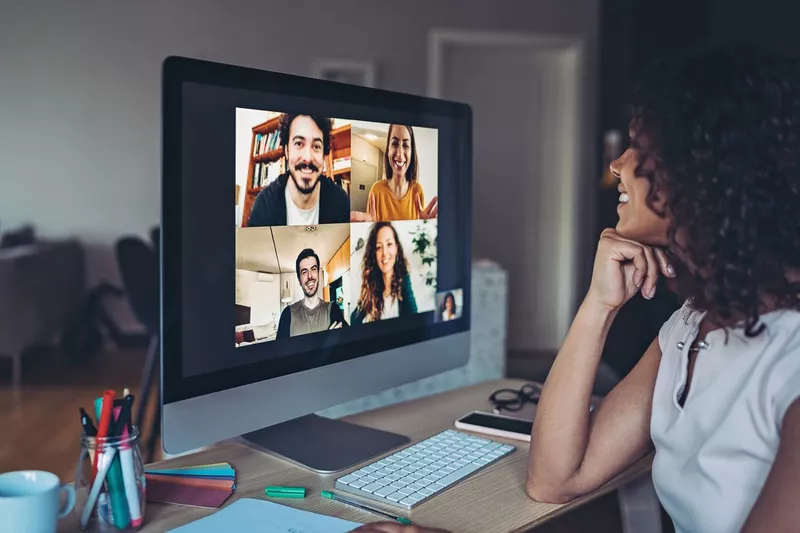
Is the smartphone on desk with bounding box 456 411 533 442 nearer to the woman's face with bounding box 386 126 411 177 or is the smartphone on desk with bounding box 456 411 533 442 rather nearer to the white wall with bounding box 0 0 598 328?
the woman's face with bounding box 386 126 411 177

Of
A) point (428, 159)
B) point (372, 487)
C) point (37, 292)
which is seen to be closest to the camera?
point (372, 487)

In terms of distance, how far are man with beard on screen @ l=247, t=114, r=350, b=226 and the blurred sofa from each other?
4010 mm

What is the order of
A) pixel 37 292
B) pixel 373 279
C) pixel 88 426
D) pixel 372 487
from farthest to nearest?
pixel 37 292 < pixel 373 279 < pixel 372 487 < pixel 88 426

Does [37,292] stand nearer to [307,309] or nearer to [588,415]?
[307,309]

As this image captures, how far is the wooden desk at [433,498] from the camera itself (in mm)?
895

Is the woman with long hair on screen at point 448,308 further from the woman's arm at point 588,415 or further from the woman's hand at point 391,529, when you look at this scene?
the woman's hand at point 391,529

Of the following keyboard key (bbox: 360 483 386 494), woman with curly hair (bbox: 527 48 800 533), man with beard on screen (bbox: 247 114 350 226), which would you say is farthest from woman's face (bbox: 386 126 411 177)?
keyboard key (bbox: 360 483 386 494)

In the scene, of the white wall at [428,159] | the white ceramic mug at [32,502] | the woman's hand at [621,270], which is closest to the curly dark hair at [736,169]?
the woman's hand at [621,270]

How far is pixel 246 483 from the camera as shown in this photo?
0.99 meters

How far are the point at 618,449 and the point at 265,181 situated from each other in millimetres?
569

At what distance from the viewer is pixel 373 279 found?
46.9 inches

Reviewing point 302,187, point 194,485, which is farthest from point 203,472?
point 302,187

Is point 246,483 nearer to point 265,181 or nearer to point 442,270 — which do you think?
point 265,181

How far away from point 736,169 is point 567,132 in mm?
4857
